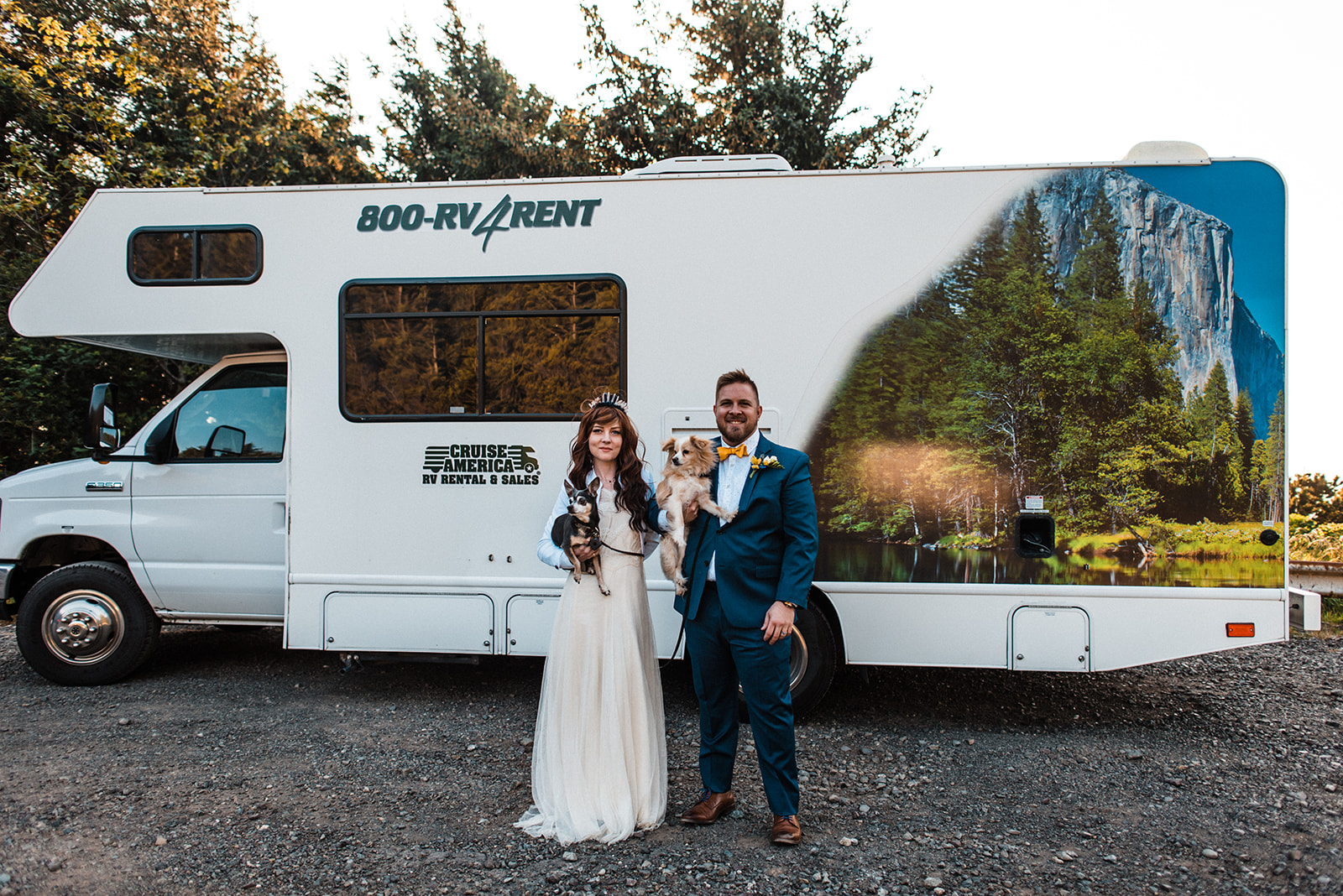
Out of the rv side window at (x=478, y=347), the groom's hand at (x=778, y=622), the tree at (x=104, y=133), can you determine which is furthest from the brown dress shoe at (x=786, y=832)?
the tree at (x=104, y=133)

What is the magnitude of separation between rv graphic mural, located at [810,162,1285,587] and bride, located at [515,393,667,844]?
1.34 metres

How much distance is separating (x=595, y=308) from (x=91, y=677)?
154 inches

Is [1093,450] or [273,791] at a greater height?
[1093,450]

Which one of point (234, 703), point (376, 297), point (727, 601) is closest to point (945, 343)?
point (727, 601)

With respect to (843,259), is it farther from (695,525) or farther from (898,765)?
(898,765)

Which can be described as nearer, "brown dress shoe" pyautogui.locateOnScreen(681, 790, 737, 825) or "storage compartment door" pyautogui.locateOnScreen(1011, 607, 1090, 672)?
"brown dress shoe" pyautogui.locateOnScreen(681, 790, 737, 825)

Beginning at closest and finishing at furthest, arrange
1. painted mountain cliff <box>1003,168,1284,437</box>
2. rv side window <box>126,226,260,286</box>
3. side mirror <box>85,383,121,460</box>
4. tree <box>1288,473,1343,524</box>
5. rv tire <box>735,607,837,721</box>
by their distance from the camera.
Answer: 1. painted mountain cliff <box>1003,168,1284,437</box>
2. rv tire <box>735,607,837,721</box>
3. rv side window <box>126,226,260,286</box>
4. side mirror <box>85,383,121,460</box>
5. tree <box>1288,473,1343,524</box>

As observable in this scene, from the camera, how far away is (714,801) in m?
3.16

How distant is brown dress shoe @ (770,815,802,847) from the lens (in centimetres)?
300

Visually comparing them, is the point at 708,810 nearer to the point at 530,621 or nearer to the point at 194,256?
the point at 530,621

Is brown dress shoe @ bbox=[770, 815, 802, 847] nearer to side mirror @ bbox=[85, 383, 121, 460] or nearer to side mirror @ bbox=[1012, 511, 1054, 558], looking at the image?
side mirror @ bbox=[1012, 511, 1054, 558]

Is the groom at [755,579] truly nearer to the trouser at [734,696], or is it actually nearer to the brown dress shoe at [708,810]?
the trouser at [734,696]

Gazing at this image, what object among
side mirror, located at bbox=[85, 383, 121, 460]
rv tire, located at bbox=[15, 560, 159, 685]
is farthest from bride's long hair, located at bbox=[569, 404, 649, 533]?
rv tire, located at bbox=[15, 560, 159, 685]

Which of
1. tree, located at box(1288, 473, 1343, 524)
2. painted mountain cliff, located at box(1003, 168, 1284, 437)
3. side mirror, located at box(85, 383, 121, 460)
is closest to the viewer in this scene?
painted mountain cliff, located at box(1003, 168, 1284, 437)
